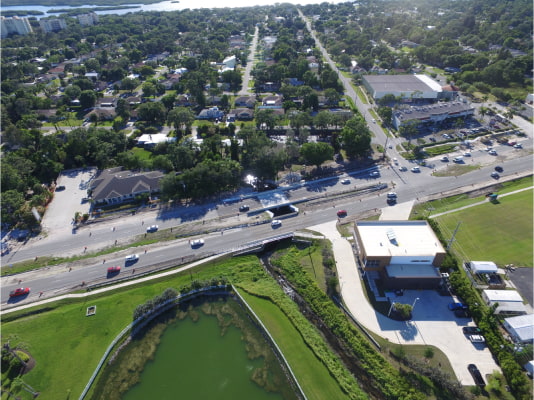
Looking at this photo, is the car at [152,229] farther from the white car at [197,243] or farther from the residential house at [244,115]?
the residential house at [244,115]

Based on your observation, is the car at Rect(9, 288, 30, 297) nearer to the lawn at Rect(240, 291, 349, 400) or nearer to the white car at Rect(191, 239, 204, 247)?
the white car at Rect(191, 239, 204, 247)

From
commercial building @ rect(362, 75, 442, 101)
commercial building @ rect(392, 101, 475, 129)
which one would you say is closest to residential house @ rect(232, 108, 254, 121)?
commercial building @ rect(392, 101, 475, 129)

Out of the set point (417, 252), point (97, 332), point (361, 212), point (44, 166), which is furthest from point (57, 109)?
point (417, 252)

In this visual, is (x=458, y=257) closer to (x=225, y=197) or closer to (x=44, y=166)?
(x=225, y=197)

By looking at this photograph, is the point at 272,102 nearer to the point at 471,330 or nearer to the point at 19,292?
the point at 19,292

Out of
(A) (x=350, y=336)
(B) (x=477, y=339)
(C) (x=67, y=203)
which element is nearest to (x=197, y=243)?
(A) (x=350, y=336)

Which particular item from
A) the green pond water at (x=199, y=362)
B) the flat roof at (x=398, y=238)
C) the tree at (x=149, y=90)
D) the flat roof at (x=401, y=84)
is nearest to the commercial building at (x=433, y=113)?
the flat roof at (x=401, y=84)
